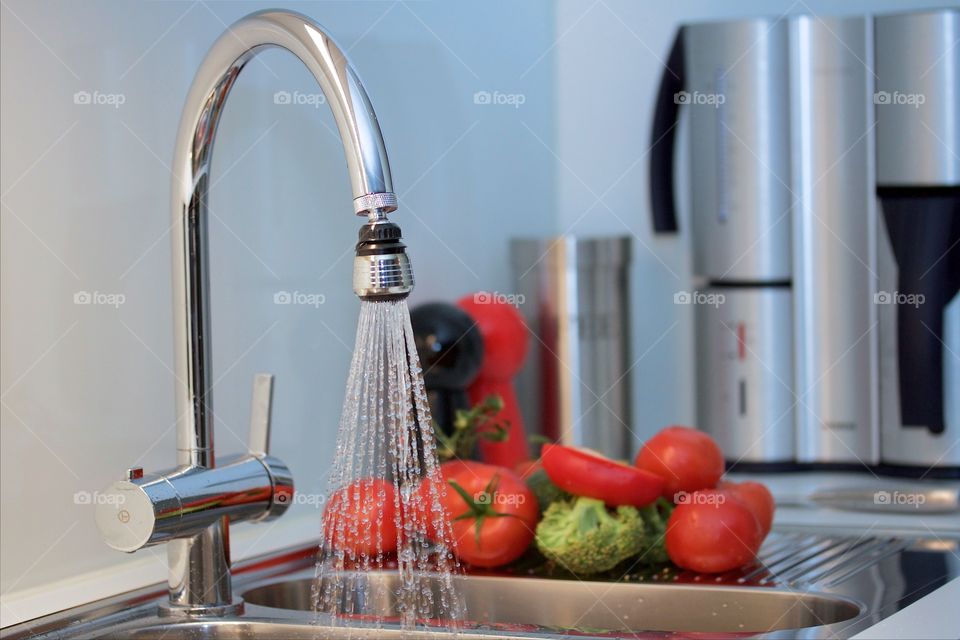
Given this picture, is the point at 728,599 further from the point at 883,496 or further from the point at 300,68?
the point at 300,68

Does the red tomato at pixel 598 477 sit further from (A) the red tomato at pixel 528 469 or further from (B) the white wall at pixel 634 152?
(B) the white wall at pixel 634 152

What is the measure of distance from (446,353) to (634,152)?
544 mm

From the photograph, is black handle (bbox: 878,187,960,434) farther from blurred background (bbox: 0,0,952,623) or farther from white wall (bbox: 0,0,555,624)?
white wall (bbox: 0,0,555,624)

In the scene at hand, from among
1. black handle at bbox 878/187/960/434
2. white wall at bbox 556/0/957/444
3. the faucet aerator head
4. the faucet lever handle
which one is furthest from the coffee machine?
the faucet aerator head

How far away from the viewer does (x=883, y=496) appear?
127 centimetres

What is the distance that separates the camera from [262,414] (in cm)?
96

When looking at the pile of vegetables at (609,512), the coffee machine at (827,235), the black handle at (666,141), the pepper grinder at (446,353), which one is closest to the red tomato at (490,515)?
the pile of vegetables at (609,512)

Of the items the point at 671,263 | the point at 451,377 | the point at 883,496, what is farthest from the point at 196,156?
the point at 671,263

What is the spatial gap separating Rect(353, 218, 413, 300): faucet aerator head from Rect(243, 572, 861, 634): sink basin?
0.33 metres

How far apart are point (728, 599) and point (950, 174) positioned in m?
0.56

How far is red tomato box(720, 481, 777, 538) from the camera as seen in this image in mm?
1065

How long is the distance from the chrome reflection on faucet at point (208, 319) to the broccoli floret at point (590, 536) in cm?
22

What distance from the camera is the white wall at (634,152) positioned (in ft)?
5.43

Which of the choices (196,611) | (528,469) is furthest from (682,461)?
(196,611)
